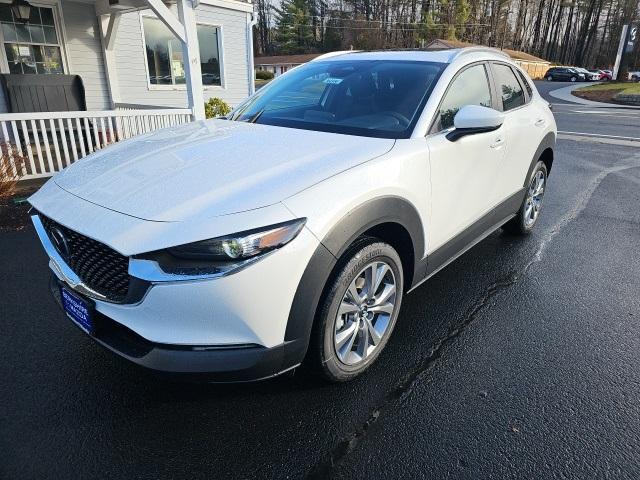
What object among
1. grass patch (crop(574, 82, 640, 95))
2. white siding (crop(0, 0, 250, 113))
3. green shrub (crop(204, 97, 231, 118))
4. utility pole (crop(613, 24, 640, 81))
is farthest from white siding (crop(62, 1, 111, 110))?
utility pole (crop(613, 24, 640, 81))

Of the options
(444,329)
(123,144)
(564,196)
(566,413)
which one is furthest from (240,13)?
(566,413)

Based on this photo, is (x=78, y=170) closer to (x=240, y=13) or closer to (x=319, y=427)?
(x=319, y=427)

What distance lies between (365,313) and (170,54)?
1103 centimetres

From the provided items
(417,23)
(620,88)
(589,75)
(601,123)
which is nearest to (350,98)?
(601,123)

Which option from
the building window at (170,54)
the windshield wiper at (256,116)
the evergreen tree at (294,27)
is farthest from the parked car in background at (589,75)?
the windshield wiper at (256,116)

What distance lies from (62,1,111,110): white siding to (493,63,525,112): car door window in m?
8.97

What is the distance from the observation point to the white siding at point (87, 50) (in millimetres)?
9250

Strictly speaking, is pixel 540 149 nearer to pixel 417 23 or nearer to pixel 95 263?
pixel 95 263

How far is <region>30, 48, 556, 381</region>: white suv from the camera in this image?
1820 millimetres

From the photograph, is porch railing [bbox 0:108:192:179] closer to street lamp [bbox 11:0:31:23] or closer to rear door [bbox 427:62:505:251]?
street lamp [bbox 11:0:31:23]

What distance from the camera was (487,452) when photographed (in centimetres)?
203

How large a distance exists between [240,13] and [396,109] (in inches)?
454

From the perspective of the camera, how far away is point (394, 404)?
2.34 m

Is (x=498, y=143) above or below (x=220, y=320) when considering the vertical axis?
above
